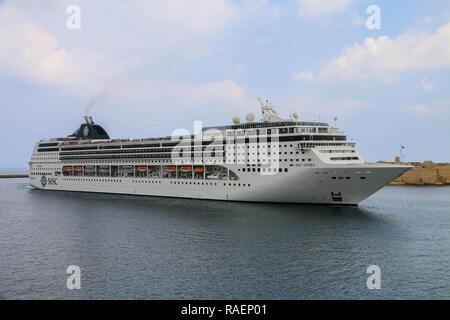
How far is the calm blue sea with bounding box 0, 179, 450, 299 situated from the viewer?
1811cm

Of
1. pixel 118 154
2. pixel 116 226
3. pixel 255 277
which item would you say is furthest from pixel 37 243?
pixel 118 154

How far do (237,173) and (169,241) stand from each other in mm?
18876

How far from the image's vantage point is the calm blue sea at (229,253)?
59.4 feet

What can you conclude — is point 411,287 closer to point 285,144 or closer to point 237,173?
point 285,144

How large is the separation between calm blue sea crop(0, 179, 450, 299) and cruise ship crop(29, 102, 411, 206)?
288 centimetres

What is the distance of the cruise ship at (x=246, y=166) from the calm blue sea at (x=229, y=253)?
2.88 metres

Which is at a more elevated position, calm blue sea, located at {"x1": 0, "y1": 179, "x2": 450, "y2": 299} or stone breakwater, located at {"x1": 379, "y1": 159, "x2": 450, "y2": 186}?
stone breakwater, located at {"x1": 379, "y1": 159, "x2": 450, "y2": 186}
